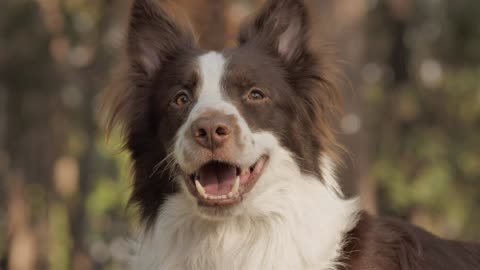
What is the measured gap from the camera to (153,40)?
7.56 metres

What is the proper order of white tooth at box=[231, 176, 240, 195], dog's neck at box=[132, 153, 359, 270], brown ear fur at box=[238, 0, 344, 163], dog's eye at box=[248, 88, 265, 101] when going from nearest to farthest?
white tooth at box=[231, 176, 240, 195], dog's neck at box=[132, 153, 359, 270], dog's eye at box=[248, 88, 265, 101], brown ear fur at box=[238, 0, 344, 163]

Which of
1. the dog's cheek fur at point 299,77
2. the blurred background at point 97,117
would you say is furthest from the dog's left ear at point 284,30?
the blurred background at point 97,117

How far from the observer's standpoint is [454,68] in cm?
3381

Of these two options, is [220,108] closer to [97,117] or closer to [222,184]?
[222,184]

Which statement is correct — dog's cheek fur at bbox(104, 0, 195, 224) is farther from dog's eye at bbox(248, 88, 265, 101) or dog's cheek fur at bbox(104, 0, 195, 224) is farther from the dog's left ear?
the dog's left ear

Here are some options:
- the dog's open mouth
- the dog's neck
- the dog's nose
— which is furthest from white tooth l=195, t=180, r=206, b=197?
the dog's nose

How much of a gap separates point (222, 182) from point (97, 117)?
1972 centimetres

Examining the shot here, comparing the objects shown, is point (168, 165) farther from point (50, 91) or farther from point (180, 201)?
point (50, 91)

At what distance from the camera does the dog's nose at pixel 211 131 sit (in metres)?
6.35

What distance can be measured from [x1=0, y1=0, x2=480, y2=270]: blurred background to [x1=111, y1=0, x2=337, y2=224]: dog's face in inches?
688

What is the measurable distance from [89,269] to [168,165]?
944 inches

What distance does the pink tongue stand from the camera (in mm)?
6543

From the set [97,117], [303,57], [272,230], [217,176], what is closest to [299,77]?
[303,57]

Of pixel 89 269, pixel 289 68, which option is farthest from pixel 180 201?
pixel 89 269
